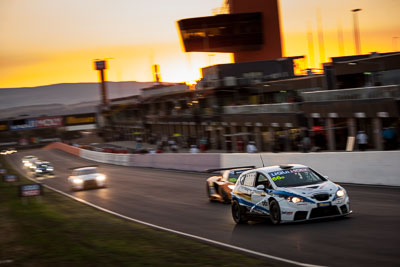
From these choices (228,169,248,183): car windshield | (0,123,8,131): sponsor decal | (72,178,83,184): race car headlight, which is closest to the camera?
(228,169,248,183): car windshield

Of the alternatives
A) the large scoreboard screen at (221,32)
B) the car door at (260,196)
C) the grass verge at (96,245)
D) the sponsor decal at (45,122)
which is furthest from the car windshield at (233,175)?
the sponsor decal at (45,122)

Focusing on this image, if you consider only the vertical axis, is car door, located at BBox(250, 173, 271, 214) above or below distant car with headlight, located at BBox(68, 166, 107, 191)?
above

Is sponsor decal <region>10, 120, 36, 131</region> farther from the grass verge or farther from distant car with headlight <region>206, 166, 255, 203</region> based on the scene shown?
the grass verge

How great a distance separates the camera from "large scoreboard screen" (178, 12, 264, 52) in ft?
242

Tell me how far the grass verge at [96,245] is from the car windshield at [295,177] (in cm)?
261

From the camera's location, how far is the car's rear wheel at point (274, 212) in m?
13.2

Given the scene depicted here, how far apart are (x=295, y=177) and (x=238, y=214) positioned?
6.97ft

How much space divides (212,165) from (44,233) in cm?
2199

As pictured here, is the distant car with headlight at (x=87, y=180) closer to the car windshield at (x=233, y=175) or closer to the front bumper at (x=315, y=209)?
the car windshield at (x=233, y=175)

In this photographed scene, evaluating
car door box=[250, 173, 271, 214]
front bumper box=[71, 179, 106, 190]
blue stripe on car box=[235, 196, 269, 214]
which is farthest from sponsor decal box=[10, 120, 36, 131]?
car door box=[250, 173, 271, 214]

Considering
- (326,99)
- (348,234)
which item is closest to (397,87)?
(326,99)

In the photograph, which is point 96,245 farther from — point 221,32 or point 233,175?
point 221,32

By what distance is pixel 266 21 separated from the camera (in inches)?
3024

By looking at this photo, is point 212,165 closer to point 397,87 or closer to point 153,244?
point 397,87
